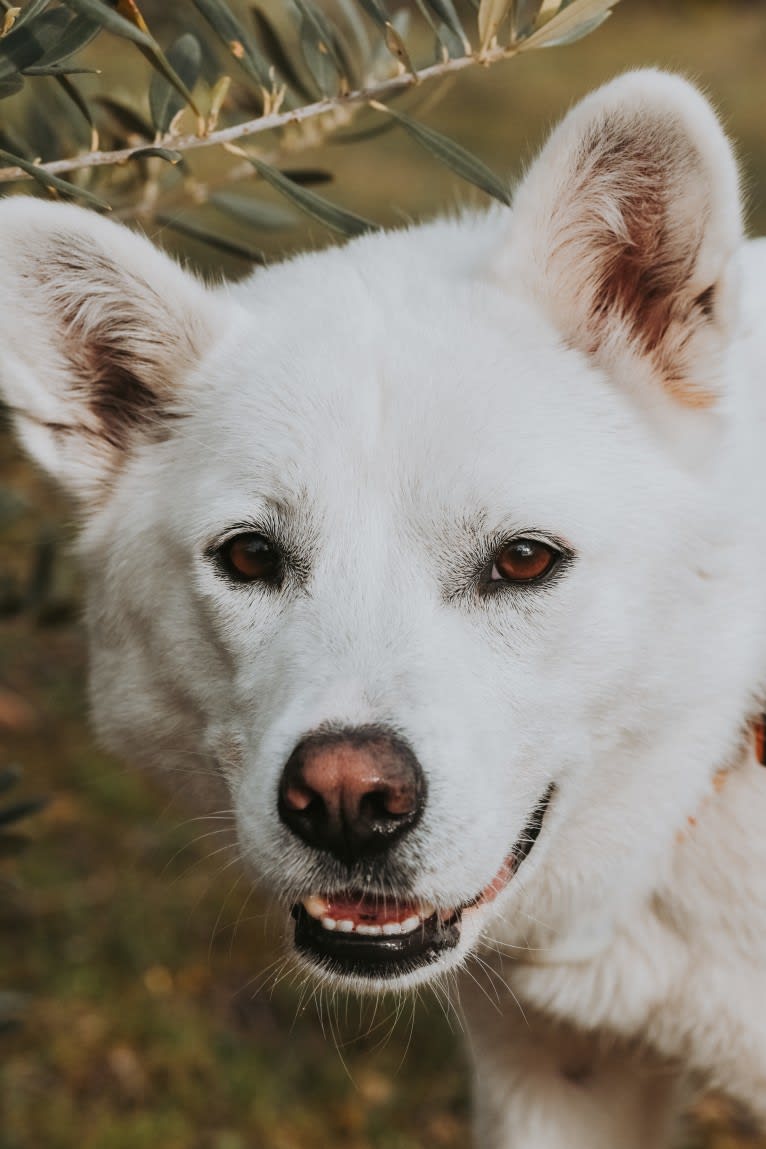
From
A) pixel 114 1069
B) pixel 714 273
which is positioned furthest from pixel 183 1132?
pixel 714 273

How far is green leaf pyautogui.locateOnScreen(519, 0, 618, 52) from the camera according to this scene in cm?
199

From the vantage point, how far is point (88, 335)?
2.48 metres

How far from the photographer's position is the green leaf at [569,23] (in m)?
1.99

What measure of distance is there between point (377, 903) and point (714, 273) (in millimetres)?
1125

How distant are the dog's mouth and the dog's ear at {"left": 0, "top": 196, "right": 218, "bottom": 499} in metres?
0.96

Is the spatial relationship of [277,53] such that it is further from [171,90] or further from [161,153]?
[161,153]

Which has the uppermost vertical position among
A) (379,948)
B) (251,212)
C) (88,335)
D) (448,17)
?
(448,17)

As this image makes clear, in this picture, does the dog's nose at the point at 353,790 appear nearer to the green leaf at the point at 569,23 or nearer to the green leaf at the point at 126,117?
the green leaf at the point at 569,23

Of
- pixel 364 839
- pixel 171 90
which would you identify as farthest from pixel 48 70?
pixel 364 839

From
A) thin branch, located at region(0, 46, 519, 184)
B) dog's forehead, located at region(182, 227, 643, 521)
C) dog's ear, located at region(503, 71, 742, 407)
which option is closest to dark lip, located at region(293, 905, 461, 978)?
dog's forehead, located at region(182, 227, 643, 521)

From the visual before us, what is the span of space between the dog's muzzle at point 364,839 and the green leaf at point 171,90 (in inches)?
39.4

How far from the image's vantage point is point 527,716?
7.02 ft

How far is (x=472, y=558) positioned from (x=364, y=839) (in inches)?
18.4

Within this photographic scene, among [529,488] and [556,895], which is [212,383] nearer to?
[529,488]
